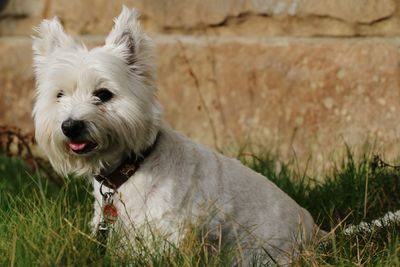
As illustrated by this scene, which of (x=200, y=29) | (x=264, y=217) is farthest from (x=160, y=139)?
(x=200, y=29)

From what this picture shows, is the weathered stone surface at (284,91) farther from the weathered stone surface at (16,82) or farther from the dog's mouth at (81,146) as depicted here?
the dog's mouth at (81,146)

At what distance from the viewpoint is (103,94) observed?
393 centimetres

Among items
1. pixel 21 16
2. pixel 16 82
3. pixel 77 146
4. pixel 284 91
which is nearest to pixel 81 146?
pixel 77 146

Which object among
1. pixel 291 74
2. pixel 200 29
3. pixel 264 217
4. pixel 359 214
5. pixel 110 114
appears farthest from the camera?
pixel 200 29

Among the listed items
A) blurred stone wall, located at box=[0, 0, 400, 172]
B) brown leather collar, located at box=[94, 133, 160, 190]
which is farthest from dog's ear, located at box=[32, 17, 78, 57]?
blurred stone wall, located at box=[0, 0, 400, 172]

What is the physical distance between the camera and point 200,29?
6387mm

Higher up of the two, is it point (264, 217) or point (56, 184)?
point (264, 217)

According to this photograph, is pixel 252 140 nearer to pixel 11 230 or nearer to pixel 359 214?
pixel 359 214

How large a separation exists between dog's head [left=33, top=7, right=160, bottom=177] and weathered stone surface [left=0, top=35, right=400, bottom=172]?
79.3 inches

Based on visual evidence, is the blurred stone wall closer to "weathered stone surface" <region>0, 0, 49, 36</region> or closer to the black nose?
"weathered stone surface" <region>0, 0, 49, 36</region>

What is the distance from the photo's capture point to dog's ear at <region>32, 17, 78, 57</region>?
4168 millimetres

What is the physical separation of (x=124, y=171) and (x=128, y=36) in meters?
0.68

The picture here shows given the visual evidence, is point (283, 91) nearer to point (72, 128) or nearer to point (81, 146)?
point (81, 146)

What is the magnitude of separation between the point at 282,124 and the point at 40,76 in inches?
91.8
